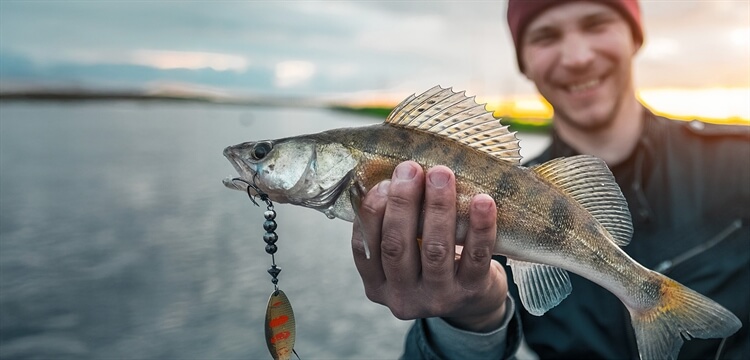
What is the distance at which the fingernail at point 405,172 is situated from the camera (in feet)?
8.90

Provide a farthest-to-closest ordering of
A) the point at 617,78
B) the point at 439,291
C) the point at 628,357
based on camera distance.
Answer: the point at 617,78
the point at 628,357
the point at 439,291

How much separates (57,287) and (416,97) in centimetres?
1315

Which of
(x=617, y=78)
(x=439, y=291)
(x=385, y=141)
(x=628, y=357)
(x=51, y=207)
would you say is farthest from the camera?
(x=51, y=207)

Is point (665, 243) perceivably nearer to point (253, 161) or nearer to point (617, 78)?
point (617, 78)

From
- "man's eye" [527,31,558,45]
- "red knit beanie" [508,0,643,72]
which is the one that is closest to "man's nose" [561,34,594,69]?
"man's eye" [527,31,558,45]

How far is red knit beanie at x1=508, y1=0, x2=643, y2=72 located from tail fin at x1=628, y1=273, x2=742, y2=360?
2.84 metres

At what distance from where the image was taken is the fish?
2.84 metres

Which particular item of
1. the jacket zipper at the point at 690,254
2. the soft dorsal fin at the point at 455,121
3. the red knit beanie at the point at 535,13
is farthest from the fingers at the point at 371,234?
the red knit beanie at the point at 535,13

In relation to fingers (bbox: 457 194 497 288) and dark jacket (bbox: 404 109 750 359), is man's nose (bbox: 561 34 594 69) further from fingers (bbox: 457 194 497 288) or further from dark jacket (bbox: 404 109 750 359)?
fingers (bbox: 457 194 497 288)

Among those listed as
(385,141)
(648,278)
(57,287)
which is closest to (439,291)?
(385,141)

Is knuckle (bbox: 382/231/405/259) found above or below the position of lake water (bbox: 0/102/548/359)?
above

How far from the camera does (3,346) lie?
35.3 ft

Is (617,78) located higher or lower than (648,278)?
higher

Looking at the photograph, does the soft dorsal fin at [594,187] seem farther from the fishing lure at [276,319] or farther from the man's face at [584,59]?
the man's face at [584,59]
